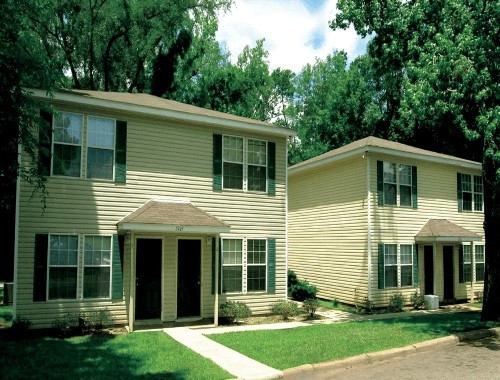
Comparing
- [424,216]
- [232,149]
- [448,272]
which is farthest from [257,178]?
[448,272]

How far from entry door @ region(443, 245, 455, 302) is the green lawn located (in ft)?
42.7

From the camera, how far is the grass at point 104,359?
7473 millimetres

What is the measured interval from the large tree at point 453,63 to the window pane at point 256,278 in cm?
654

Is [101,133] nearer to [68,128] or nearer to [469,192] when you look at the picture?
[68,128]

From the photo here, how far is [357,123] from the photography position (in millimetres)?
34438

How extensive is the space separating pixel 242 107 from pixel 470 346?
77.0 feet

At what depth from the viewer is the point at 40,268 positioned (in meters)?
11.0

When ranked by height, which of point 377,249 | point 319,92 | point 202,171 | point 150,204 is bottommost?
point 377,249

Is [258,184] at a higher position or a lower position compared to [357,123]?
lower

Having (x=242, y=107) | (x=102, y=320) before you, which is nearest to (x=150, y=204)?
(x=102, y=320)

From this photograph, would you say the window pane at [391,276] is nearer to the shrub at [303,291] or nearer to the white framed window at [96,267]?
the shrub at [303,291]

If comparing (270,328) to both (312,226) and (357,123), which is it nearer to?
(312,226)

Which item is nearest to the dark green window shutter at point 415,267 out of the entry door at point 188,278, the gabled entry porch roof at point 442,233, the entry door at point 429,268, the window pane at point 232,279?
the gabled entry porch roof at point 442,233

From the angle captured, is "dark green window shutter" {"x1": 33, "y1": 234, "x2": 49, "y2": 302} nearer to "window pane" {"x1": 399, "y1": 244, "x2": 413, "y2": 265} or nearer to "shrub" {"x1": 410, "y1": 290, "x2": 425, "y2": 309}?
"window pane" {"x1": 399, "y1": 244, "x2": 413, "y2": 265}
